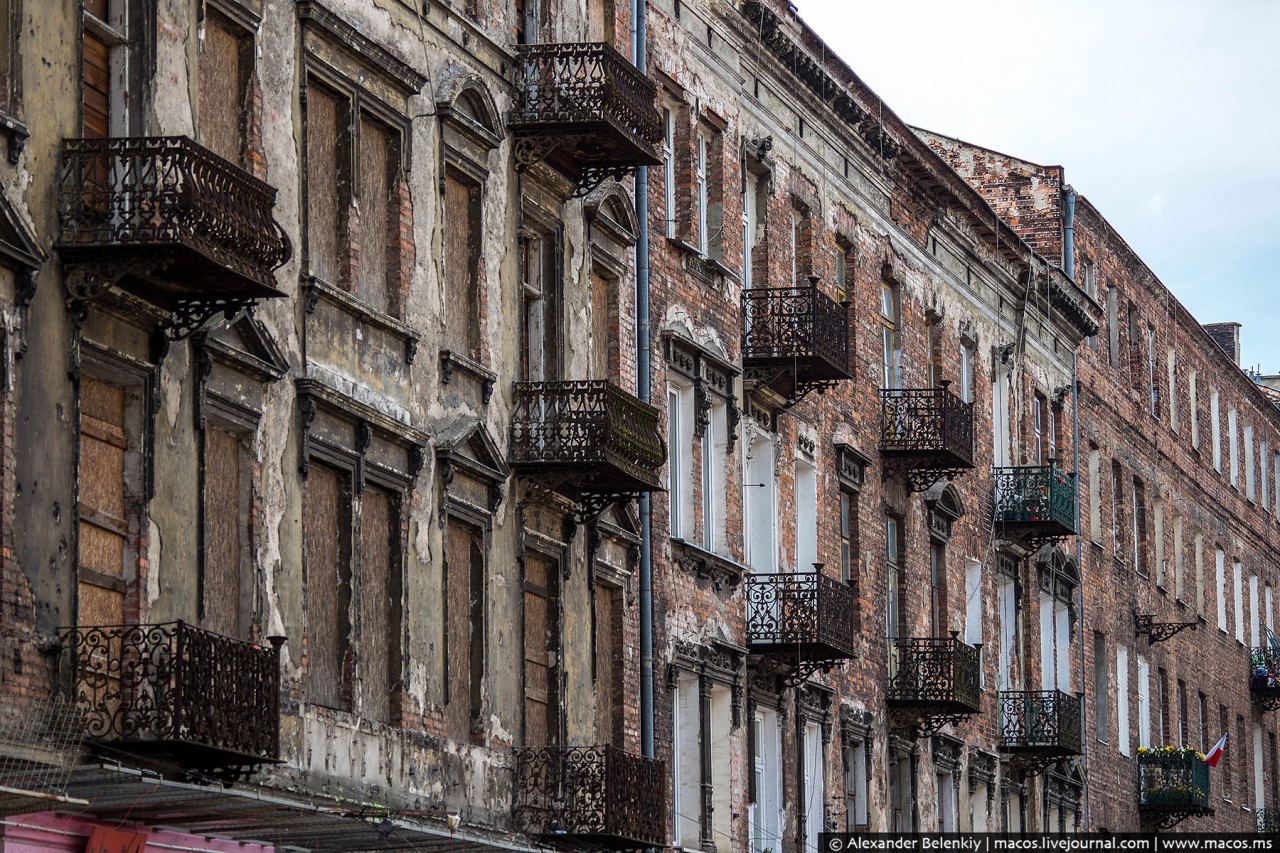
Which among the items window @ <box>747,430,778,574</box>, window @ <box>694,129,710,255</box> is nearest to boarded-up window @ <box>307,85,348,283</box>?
window @ <box>694,129,710,255</box>

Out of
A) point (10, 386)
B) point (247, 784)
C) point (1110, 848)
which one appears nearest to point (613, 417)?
point (247, 784)

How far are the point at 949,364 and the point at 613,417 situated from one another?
49.0 ft

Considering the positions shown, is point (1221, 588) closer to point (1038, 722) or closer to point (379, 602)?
point (1038, 722)

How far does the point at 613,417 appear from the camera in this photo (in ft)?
78.4

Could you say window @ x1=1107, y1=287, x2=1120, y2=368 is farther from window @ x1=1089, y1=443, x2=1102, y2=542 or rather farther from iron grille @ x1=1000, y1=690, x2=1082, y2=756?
iron grille @ x1=1000, y1=690, x2=1082, y2=756

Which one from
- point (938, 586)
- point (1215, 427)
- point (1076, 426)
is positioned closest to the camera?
point (938, 586)

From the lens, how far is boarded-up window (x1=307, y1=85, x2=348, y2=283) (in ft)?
67.7

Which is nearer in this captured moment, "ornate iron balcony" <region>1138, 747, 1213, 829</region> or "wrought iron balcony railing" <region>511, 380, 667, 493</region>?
"wrought iron balcony railing" <region>511, 380, 667, 493</region>

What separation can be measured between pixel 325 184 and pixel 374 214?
3.01ft

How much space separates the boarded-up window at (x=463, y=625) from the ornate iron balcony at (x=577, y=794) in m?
0.97

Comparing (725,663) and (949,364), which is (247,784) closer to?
(725,663)

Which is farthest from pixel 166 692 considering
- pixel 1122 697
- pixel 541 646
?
pixel 1122 697

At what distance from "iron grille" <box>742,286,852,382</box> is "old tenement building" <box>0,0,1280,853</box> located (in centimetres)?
6

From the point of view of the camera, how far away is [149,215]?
54.1 ft
